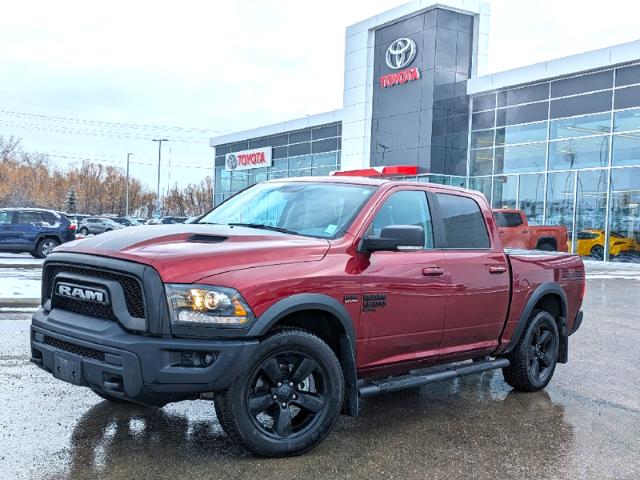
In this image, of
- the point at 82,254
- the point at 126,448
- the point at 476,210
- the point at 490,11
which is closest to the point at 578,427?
the point at 476,210

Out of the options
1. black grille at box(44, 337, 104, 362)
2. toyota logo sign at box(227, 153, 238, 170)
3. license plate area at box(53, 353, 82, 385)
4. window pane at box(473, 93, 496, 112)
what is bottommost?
license plate area at box(53, 353, 82, 385)

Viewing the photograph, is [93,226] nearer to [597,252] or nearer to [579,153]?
[579,153]

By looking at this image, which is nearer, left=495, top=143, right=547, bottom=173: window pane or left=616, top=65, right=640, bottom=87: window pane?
left=616, top=65, right=640, bottom=87: window pane

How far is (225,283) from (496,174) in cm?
2849

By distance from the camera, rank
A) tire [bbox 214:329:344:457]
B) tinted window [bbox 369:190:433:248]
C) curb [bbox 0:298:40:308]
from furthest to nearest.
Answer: curb [bbox 0:298:40:308]
tinted window [bbox 369:190:433:248]
tire [bbox 214:329:344:457]

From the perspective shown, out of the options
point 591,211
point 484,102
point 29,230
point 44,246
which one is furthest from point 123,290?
point 484,102

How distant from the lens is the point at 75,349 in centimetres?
410

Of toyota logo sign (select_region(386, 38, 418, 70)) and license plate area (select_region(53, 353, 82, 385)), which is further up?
toyota logo sign (select_region(386, 38, 418, 70))

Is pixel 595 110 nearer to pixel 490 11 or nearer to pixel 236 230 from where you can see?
pixel 490 11

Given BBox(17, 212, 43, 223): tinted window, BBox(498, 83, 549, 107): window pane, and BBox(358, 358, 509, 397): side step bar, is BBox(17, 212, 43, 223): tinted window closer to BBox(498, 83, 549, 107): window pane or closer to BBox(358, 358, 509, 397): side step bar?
BBox(358, 358, 509, 397): side step bar

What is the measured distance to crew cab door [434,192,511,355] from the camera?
210 inches

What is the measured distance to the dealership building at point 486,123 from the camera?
84.8 feet

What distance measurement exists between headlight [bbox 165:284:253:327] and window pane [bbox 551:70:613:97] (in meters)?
25.9

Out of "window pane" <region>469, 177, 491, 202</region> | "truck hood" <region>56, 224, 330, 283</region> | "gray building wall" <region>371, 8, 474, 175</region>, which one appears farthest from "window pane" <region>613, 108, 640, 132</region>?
"truck hood" <region>56, 224, 330, 283</region>
